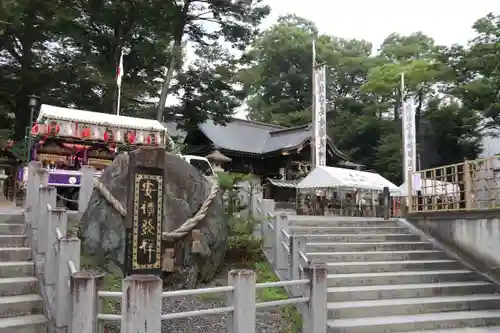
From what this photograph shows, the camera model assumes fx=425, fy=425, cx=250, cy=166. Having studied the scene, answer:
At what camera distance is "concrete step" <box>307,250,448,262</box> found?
9.12m

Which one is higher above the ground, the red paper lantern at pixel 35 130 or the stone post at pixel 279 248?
the red paper lantern at pixel 35 130

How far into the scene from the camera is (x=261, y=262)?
904 centimetres

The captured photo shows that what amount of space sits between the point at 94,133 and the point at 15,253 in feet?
25.3

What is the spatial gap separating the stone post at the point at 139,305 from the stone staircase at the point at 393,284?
337cm

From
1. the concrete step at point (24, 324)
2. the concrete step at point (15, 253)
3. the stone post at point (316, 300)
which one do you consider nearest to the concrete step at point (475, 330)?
the stone post at point (316, 300)

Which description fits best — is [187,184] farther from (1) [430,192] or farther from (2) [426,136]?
(2) [426,136]

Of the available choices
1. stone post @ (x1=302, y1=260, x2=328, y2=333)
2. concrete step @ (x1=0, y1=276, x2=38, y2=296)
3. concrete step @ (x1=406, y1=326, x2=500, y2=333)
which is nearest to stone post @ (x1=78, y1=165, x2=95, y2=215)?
concrete step @ (x1=0, y1=276, x2=38, y2=296)

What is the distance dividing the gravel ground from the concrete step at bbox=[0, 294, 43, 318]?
115 cm

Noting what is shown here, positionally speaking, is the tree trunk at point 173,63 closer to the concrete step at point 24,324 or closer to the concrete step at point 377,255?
the concrete step at point 377,255

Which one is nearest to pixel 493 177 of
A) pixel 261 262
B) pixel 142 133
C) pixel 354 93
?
→ pixel 261 262

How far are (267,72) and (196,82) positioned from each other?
23.1 meters

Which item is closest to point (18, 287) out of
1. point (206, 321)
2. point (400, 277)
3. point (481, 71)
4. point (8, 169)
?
point (206, 321)

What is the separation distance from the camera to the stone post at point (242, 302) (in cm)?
542

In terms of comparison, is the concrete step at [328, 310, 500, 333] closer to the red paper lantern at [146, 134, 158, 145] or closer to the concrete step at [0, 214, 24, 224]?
the concrete step at [0, 214, 24, 224]
